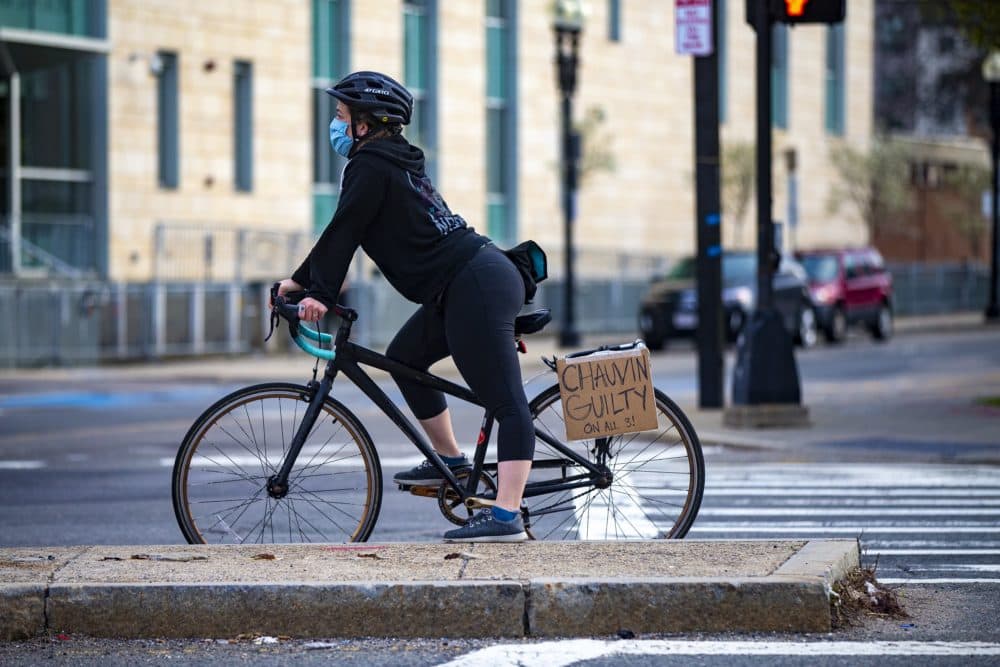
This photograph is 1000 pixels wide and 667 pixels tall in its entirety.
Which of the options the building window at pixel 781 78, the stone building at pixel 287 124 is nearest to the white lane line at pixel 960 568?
the stone building at pixel 287 124

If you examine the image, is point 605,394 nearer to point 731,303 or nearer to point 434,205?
point 434,205

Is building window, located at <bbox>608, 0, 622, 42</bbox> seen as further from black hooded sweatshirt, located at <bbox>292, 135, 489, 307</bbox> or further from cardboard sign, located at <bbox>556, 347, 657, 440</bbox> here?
black hooded sweatshirt, located at <bbox>292, 135, 489, 307</bbox>

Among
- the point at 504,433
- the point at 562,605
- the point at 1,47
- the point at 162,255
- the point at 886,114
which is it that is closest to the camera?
the point at 562,605

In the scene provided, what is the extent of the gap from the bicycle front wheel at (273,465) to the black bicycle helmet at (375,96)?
1.10 meters

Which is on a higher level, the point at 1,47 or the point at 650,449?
the point at 1,47

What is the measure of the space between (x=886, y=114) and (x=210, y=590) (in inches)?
3046

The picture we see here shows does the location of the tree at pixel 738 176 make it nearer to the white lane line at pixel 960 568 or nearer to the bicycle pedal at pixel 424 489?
the white lane line at pixel 960 568

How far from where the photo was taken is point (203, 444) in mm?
6879

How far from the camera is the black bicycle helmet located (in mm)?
6734

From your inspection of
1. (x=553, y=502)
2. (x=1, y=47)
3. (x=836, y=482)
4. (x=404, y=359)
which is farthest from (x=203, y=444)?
(x=1, y=47)

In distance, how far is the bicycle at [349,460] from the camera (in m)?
6.87

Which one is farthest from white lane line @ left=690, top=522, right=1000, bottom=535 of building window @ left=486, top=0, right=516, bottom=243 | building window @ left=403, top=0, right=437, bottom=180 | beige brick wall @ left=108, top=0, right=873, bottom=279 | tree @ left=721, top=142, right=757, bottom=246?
tree @ left=721, top=142, right=757, bottom=246

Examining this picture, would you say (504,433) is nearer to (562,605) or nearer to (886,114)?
(562,605)

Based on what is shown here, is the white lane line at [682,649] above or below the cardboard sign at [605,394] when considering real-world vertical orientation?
below
